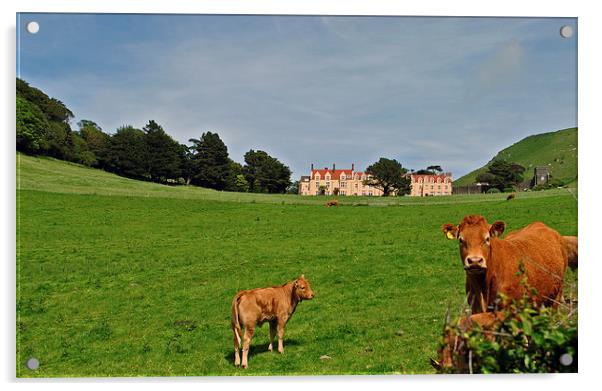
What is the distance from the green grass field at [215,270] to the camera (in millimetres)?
8594

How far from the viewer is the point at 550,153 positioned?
901cm

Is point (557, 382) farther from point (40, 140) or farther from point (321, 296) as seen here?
point (40, 140)

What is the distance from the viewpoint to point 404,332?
9.44 metres

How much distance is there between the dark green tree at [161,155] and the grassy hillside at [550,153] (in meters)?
5.00

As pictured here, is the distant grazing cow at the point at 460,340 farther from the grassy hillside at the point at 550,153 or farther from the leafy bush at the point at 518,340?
the grassy hillside at the point at 550,153

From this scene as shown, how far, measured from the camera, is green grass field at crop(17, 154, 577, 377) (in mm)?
8594

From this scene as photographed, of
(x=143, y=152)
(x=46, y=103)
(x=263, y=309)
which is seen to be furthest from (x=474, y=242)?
(x=46, y=103)

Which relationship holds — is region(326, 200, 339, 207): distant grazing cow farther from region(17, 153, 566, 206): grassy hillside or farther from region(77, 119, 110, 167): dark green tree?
region(77, 119, 110, 167): dark green tree

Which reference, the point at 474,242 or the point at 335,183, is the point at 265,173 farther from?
the point at 474,242

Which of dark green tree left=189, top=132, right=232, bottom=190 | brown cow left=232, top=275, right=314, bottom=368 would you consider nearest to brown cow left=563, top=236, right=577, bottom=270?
brown cow left=232, top=275, right=314, bottom=368

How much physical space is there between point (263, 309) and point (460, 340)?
12.0 feet

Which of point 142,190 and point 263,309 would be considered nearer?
point 263,309

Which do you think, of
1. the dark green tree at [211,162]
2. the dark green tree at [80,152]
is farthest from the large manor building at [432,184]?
the dark green tree at [80,152]

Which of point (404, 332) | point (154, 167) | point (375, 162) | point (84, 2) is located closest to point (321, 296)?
point (404, 332)
